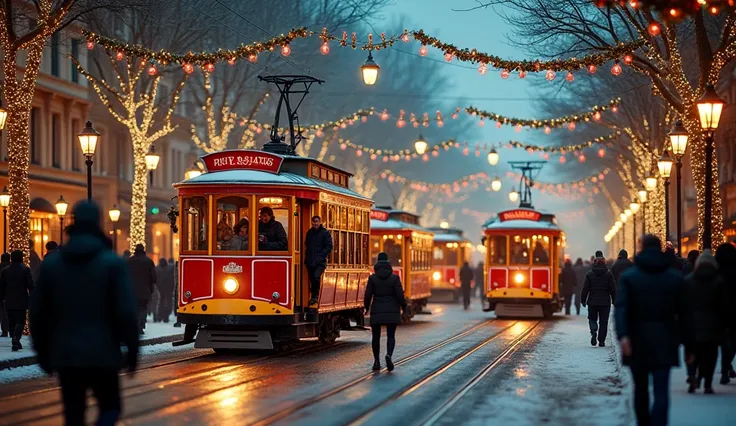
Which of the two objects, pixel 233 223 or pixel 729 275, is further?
pixel 233 223

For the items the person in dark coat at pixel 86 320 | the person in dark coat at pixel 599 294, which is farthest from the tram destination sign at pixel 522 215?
the person in dark coat at pixel 86 320

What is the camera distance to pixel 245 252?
2328cm

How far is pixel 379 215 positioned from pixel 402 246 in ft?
4.42

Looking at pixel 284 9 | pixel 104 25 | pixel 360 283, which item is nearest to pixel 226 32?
pixel 284 9

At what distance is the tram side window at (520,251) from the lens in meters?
40.9

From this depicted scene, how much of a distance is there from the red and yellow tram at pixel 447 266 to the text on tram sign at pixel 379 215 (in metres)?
19.6

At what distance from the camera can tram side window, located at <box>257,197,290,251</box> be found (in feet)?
76.6

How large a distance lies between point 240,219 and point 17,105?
5832 millimetres

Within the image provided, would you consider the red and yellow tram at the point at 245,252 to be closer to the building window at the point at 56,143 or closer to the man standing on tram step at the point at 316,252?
the man standing on tram step at the point at 316,252

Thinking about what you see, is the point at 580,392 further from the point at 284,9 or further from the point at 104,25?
the point at 284,9

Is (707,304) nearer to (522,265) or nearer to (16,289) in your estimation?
(16,289)

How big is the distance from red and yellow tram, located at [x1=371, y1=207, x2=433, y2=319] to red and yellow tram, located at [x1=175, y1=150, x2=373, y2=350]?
14.5m

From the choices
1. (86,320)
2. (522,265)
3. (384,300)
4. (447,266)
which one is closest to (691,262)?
(384,300)

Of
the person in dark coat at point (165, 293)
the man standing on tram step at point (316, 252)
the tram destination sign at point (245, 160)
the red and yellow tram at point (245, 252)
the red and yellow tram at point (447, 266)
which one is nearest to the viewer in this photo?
the red and yellow tram at point (245, 252)
